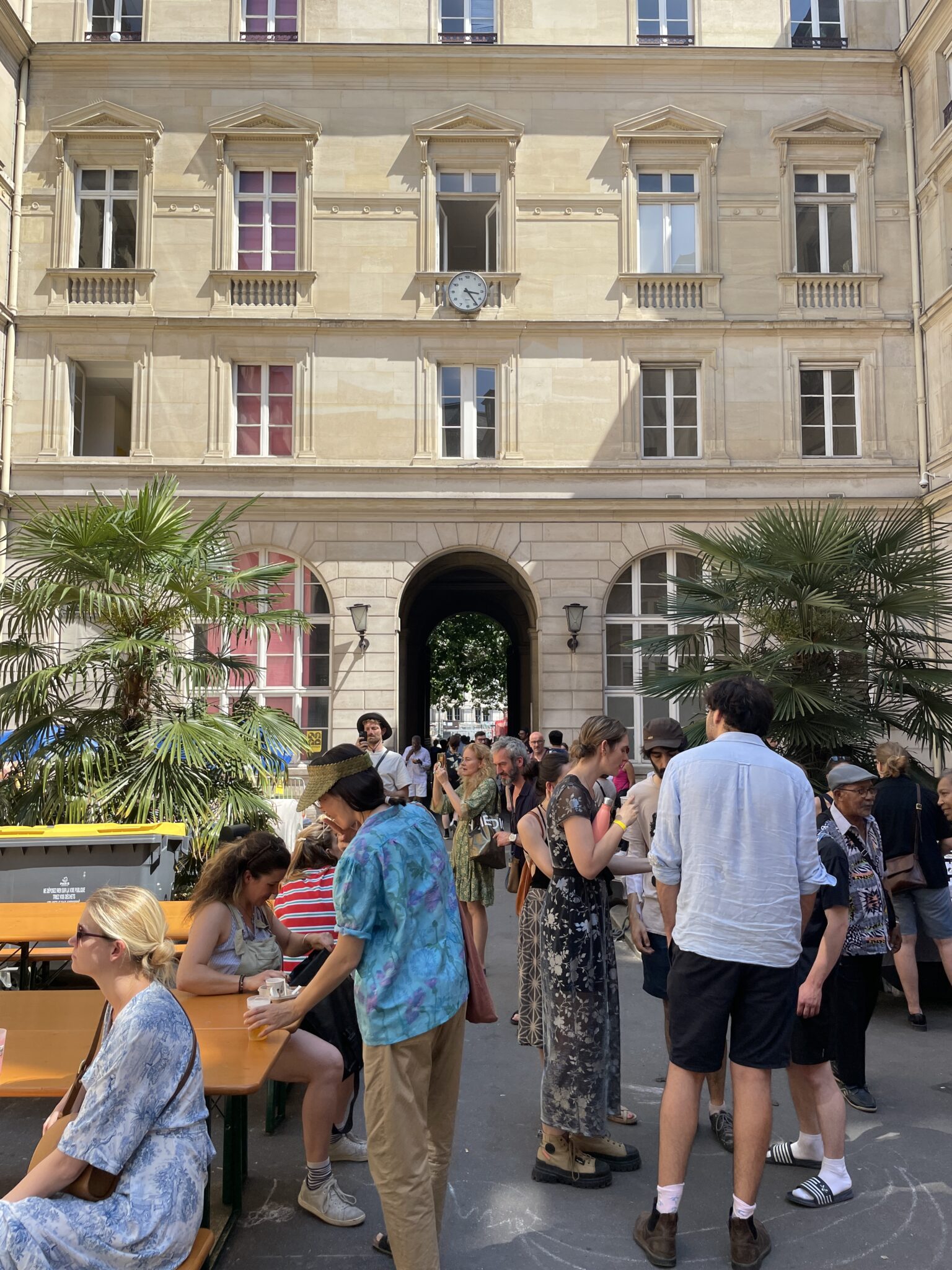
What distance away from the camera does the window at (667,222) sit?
1842 cm

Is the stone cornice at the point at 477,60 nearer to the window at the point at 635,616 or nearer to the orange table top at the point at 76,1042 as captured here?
the window at the point at 635,616

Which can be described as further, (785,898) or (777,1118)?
(777,1118)

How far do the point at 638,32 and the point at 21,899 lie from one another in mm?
18727

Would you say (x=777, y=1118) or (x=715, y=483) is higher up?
(x=715, y=483)

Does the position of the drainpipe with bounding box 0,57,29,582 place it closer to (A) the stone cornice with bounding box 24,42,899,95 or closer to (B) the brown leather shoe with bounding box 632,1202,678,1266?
(A) the stone cornice with bounding box 24,42,899,95

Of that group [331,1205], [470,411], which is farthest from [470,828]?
[470,411]

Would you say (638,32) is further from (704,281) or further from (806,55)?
(704,281)

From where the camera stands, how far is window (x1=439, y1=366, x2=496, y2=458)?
18156mm

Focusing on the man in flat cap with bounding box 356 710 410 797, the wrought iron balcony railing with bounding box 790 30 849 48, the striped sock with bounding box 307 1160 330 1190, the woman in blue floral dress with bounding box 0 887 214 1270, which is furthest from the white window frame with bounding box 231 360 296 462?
the woman in blue floral dress with bounding box 0 887 214 1270

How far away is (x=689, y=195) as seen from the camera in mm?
18469

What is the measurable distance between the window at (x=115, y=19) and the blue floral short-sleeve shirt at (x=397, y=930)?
2030cm

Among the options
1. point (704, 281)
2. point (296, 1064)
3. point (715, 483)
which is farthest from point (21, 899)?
point (704, 281)

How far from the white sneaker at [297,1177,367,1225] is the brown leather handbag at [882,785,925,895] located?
4.29 metres

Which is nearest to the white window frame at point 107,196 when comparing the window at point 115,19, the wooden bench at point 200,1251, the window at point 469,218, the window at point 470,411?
the window at point 115,19
